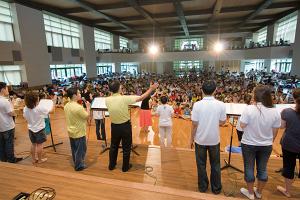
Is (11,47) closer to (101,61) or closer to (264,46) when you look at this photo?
(101,61)

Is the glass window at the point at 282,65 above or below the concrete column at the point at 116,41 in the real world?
below

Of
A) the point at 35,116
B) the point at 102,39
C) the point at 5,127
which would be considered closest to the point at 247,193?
the point at 35,116

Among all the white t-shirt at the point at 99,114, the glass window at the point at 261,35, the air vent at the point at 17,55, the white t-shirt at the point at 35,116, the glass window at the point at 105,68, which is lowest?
the white t-shirt at the point at 99,114

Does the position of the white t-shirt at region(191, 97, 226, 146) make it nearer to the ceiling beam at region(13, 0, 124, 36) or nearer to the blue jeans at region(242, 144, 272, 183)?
the blue jeans at region(242, 144, 272, 183)

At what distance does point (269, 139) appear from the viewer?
2.03m

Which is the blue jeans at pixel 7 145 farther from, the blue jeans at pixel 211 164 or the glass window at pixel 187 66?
the glass window at pixel 187 66


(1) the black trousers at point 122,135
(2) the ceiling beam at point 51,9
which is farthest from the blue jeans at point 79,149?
(2) the ceiling beam at point 51,9

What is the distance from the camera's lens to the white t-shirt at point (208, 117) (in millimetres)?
2104

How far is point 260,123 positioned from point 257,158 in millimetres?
453

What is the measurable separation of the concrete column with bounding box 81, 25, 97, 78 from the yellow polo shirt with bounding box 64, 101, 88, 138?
15.4 meters

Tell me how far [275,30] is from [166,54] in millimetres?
10694

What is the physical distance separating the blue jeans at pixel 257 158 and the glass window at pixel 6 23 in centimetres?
1229

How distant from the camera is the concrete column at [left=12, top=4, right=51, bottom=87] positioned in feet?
33.9

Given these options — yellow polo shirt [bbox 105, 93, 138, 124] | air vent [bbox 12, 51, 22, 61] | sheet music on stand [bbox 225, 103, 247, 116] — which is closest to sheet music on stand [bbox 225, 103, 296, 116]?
sheet music on stand [bbox 225, 103, 247, 116]
